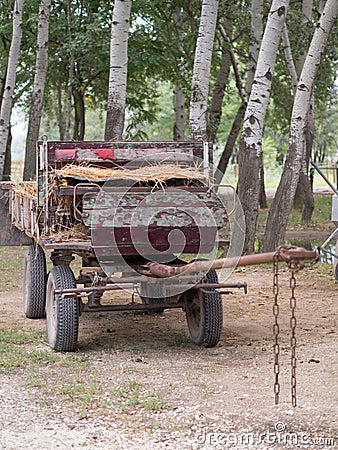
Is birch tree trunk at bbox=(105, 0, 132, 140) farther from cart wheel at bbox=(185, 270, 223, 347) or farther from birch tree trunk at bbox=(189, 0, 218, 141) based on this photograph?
cart wheel at bbox=(185, 270, 223, 347)

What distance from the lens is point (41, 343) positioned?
8.57 metres

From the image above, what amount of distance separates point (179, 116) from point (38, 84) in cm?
599

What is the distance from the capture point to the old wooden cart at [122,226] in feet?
25.0

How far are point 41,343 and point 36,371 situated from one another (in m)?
1.17

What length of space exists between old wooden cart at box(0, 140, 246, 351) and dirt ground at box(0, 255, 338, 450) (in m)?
0.41

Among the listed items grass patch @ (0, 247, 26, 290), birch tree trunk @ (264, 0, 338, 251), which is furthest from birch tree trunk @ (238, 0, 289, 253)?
grass patch @ (0, 247, 26, 290)

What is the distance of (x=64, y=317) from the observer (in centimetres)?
790

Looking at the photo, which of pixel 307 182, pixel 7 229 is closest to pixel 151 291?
pixel 7 229

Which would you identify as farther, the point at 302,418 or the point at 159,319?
the point at 159,319

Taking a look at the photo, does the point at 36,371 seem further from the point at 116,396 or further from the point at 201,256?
the point at 201,256

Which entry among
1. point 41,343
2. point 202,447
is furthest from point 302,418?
point 41,343

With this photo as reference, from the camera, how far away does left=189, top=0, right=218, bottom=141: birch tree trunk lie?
14656mm

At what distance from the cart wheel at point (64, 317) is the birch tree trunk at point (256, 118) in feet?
22.8
